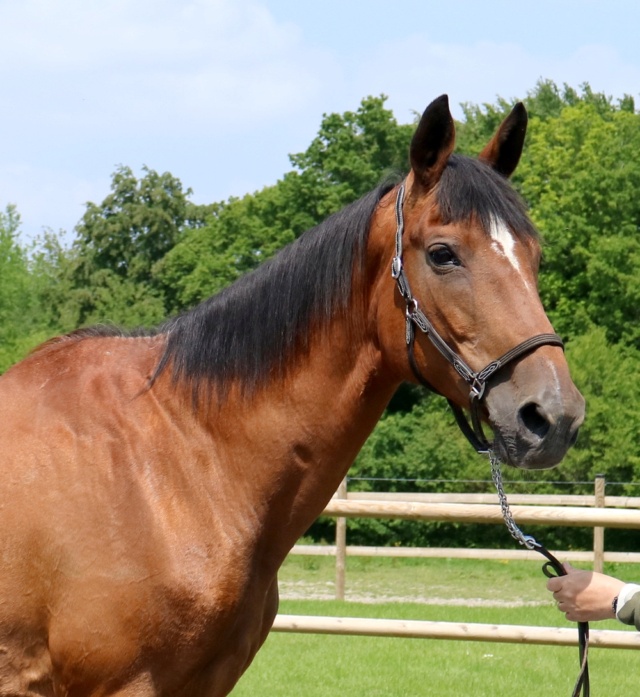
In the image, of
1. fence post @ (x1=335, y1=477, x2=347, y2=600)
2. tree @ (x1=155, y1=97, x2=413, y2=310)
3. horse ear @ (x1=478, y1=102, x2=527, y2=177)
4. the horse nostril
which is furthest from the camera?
tree @ (x1=155, y1=97, x2=413, y2=310)

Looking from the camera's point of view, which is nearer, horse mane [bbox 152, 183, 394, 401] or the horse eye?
the horse eye

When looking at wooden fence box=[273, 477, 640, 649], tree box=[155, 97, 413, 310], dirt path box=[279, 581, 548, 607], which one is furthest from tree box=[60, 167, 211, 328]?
wooden fence box=[273, 477, 640, 649]

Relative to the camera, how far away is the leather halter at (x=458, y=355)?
259 cm

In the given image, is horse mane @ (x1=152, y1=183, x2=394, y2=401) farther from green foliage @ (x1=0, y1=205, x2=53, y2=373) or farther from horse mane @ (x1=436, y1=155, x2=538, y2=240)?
green foliage @ (x1=0, y1=205, x2=53, y2=373)

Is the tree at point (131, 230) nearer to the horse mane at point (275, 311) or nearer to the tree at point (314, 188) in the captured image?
the tree at point (314, 188)

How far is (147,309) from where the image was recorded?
24.8m

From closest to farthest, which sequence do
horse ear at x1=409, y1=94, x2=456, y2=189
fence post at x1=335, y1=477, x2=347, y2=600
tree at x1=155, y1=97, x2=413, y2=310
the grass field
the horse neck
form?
horse ear at x1=409, y1=94, x2=456, y2=189 < the horse neck < the grass field < fence post at x1=335, y1=477, x2=347, y2=600 < tree at x1=155, y1=97, x2=413, y2=310

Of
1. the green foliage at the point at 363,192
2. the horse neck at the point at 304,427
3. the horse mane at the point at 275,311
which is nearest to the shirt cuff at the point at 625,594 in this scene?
the horse neck at the point at 304,427

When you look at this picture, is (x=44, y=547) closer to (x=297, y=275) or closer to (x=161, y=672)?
(x=161, y=672)

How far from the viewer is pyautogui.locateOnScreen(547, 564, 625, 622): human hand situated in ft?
9.64

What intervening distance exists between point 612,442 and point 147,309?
40.2ft

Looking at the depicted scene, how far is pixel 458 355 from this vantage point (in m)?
2.73

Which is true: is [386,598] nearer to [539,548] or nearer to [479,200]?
[539,548]

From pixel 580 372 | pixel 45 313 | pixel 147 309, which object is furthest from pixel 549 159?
pixel 45 313
